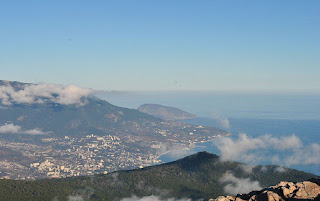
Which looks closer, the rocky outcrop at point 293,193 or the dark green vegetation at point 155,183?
the rocky outcrop at point 293,193

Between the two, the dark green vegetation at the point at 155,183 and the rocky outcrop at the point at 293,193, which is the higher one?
the rocky outcrop at the point at 293,193

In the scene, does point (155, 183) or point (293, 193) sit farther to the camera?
point (155, 183)

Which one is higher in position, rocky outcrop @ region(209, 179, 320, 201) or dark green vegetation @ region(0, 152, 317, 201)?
rocky outcrop @ region(209, 179, 320, 201)

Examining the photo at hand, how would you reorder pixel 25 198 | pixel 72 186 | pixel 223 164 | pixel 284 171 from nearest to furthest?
pixel 25 198 → pixel 72 186 → pixel 284 171 → pixel 223 164

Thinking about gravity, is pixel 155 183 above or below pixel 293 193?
below

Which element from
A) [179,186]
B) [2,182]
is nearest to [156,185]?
[179,186]

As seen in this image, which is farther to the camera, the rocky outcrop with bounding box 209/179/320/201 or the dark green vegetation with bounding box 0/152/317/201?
the dark green vegetation with bounding box 0/152/317/201

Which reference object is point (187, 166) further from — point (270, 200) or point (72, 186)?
point (270, 200)

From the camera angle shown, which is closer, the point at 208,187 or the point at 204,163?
the point at 208,187
